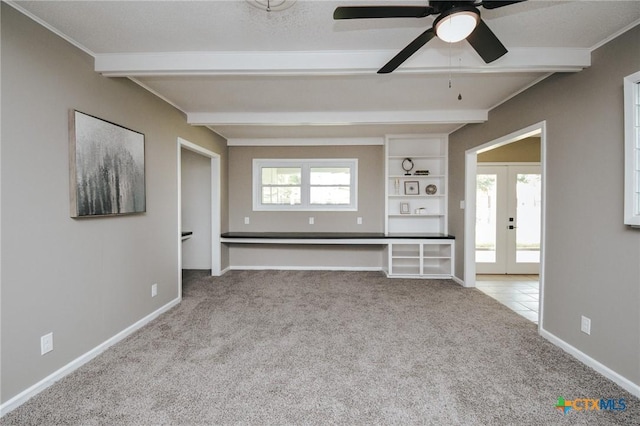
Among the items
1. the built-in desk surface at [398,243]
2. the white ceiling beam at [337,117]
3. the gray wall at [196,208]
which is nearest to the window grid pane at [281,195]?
the built-in desk surface at [398,243]

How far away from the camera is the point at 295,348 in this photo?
247 cm

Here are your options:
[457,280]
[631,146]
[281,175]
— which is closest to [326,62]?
[631,146]

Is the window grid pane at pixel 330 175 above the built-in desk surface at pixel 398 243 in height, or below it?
above

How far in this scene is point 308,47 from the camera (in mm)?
2211

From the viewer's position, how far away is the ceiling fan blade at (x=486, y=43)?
1.60 m

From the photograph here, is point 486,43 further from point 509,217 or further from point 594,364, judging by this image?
point 509,217

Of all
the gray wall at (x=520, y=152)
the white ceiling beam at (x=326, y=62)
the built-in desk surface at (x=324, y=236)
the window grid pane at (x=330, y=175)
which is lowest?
the built-in desk surface at (x=324, y=236)

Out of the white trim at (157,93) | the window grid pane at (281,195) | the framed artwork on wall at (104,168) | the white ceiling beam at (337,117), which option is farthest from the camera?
the window grid pane at (281,195)

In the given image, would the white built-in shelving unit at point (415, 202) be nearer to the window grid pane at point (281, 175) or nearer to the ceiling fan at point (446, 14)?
the window grid pane at point (281, 175)

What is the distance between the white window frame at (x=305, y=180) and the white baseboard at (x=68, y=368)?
8.98 ft

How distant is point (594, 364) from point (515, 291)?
216cm

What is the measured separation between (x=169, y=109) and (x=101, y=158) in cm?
129

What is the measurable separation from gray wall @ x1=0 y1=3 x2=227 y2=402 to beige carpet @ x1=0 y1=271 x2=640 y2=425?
1.00 feet

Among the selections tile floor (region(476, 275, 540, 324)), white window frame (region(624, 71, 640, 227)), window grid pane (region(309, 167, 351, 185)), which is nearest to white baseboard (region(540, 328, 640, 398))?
tile floor (region(476, 275, 540, 324))
